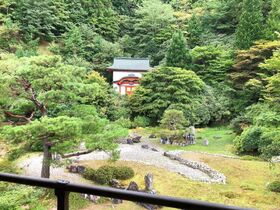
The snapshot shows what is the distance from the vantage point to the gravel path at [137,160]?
8.20 meters

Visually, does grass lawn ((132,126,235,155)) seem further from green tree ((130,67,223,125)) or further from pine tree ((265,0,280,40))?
pine tree ((265,0,280,40))

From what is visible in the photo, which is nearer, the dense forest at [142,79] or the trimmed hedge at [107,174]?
the dense forest at [142,79]

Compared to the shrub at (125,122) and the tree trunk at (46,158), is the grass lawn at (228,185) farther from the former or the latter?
the shrub at (125,122)

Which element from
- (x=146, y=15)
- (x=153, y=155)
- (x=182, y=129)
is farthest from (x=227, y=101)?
(x=146, y=15)

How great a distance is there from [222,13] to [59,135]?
563 inches

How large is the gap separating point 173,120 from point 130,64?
17.6 feet

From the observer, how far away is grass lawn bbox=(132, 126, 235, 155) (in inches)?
445

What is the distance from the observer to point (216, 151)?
11.0m

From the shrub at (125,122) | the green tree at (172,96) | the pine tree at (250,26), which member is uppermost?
the pine tree at (250,26)

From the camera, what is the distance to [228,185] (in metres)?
7.85

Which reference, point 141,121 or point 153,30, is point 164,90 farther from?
point 153,30

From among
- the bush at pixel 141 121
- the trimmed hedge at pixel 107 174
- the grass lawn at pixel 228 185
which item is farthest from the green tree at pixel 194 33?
the trimmed hedge at pixel 107 174

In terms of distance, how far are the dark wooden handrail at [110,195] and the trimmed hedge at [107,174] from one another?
694cm

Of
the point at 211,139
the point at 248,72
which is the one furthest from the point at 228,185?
the point at 248,72
